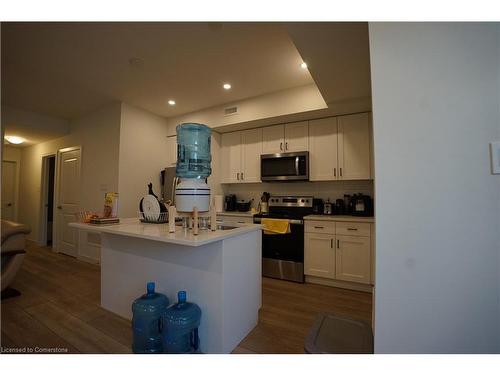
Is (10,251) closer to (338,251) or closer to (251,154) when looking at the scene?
(251,154)

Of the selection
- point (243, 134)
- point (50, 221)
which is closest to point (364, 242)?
point (243, 134)

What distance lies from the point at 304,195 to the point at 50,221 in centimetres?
578

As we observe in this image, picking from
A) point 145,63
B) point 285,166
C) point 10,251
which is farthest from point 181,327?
point 145,63

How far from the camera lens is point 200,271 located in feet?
4.81

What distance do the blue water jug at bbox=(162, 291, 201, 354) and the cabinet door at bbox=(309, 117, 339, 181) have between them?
7.46ft

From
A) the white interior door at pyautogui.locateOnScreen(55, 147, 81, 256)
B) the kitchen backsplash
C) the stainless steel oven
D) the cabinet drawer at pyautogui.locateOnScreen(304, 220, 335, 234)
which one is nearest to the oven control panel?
the stainless steel oven

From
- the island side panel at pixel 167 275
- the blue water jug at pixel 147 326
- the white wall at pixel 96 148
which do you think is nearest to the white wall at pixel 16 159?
the white wall at pixel 96 148

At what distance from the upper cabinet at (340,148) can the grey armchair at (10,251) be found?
3.40m

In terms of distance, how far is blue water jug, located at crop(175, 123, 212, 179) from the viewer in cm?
168

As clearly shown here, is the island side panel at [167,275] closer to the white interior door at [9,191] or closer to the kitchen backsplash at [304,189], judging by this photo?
the kitchen backsplash at [304,189]

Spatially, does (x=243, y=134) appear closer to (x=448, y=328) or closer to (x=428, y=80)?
(x=428, y=80)

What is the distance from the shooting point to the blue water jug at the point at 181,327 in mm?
1317

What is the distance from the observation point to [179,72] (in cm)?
252

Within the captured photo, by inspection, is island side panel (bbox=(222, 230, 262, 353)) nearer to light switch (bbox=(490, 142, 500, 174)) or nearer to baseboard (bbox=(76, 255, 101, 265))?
light switch (bbox=(490, 142, 500, 174))
